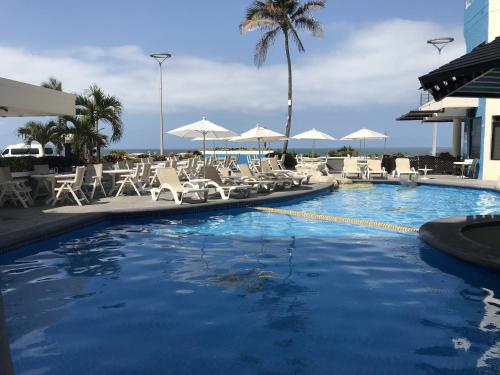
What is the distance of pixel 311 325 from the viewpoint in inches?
162

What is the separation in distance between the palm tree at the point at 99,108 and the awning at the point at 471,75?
15.2 m

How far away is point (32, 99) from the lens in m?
10.6

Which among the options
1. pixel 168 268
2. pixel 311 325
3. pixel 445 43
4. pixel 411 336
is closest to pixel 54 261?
Result: pixel 168 268

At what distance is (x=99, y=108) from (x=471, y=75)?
56.1 ft

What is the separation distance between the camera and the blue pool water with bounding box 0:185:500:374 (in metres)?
3.45

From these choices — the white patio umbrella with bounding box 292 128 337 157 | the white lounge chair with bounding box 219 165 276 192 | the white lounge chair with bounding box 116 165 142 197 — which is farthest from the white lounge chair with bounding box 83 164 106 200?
the white patio umbrella with bounding box 292 128 337 157

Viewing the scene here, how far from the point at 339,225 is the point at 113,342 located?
19.8 feet

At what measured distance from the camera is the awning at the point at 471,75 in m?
4.89

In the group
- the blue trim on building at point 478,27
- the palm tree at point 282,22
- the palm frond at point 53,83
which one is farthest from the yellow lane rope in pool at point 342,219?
the palm frond at point 53,83

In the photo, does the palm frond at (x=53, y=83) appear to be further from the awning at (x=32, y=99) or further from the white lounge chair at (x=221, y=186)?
the white lounge chair at (x=221, y=186)

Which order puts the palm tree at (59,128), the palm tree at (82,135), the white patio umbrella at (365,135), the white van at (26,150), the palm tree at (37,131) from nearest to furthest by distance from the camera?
the palm tree at (82,135) → the palm tree at (59,128) → the palm tree at (37,131) → the white patio umbrella at (365,135) → the white van at (26,150)

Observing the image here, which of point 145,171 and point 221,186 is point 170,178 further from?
point 145,171

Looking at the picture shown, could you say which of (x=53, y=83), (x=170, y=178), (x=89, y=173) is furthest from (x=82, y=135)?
(x=170, y=178)

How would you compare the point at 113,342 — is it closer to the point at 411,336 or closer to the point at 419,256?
the point at 411,336
